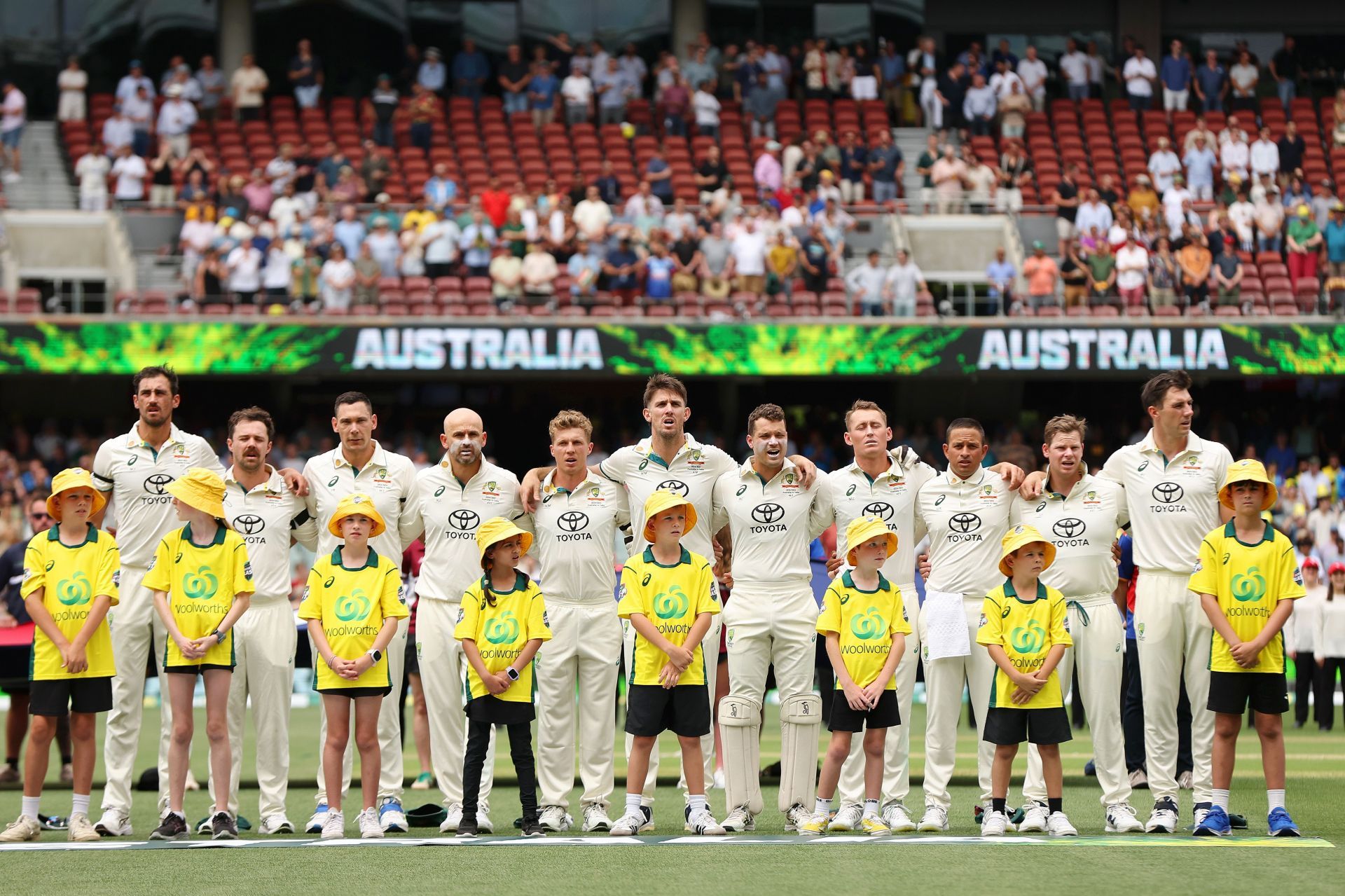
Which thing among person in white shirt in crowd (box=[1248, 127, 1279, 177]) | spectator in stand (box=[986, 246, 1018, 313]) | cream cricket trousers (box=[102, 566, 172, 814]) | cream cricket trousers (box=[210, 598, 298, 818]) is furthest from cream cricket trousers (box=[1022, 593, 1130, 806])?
person in white shirt in crowd (box=[1248, 127, 1279, 177])

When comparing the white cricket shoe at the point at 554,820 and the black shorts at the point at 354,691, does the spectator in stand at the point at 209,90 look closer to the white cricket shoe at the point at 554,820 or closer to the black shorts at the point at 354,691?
the black shorts at the point at 354,691

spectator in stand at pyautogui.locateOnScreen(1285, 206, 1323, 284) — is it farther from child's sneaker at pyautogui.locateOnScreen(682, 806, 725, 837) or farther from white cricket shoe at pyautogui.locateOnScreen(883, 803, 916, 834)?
child's sneaker at pyautogui.locateOnScreen(682, 806, 725, 837)

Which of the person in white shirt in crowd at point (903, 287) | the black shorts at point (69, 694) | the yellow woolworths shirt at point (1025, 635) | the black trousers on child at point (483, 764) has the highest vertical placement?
the person in white shirt in crowd at point (903, 287)

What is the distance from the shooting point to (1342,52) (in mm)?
32250

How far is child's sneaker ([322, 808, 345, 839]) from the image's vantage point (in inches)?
345

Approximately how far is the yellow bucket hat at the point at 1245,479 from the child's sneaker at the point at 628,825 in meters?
3.35

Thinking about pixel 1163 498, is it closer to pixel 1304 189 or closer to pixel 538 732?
pixel 538 732

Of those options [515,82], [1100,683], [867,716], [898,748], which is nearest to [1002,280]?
[515,82]

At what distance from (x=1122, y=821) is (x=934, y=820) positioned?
93 centimetres

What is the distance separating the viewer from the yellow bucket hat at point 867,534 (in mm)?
8930

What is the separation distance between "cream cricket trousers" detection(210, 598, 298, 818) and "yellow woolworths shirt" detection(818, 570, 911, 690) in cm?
295

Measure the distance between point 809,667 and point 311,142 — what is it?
21.1 metres

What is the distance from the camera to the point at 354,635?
9.02 meters

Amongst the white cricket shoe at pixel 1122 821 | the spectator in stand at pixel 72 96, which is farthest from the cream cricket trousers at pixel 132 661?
the spectator in stand at pixel 72 96
